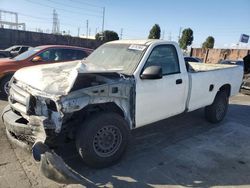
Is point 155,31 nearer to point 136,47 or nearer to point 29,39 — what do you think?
point 29,39

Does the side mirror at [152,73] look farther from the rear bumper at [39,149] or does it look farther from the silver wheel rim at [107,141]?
the rear bumper at [39,149]

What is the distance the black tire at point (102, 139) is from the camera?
3.44m

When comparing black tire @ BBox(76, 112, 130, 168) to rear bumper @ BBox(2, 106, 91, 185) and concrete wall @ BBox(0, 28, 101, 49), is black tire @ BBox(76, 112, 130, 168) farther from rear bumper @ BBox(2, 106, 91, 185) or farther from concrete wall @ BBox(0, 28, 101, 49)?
concrete wall @ BBox(0, 28, 101, 49)

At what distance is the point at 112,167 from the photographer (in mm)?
3801

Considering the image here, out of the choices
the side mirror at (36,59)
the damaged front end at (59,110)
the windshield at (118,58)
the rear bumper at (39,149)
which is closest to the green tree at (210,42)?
the side mirror at (36,59)

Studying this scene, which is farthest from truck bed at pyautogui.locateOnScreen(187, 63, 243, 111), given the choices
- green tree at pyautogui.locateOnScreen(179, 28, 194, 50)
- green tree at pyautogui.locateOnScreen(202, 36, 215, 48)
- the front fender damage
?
green tree at pyautogui.locateOnScreen(179, 28, 194, 50)

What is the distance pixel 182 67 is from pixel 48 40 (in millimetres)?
23472

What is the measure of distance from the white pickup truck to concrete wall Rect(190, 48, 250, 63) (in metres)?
20.0

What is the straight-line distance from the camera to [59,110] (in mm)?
3164

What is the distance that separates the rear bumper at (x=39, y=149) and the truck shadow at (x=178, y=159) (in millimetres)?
586

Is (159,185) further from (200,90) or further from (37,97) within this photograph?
(200,90)

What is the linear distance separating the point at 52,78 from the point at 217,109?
13.8 ft

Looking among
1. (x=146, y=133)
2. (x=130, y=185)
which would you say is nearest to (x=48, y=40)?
(x=146, y=133)

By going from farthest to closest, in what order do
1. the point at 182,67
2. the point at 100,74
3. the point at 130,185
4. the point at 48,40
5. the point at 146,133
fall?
the point at 48,40
the point at 146,133
the point at 182,67
the point at 100,74
the point at 130,185
